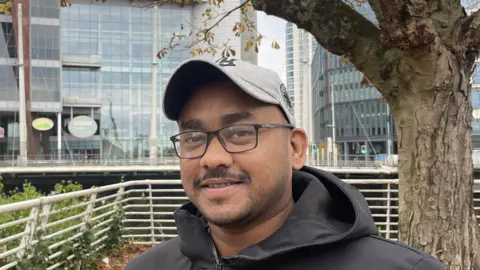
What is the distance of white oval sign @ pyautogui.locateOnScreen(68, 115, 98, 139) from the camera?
46781 mm

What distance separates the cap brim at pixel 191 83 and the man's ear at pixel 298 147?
19 cm

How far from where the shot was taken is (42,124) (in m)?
44.8

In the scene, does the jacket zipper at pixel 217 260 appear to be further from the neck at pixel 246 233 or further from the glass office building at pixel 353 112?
the glass office building at pixel 353 112

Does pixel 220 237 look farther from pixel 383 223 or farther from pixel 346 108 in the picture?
pixel 346 108

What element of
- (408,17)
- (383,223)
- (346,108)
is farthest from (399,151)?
(346,108)

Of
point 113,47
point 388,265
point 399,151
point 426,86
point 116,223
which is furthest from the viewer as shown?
point 113,47

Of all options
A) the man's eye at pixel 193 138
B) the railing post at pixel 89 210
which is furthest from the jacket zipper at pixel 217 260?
the railing post at pixel 89 210

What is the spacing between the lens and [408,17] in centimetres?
282

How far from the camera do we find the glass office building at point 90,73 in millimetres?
44469

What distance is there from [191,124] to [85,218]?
186 inches

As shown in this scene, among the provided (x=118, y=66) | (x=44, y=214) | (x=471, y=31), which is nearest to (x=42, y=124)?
(x=118, y=66)

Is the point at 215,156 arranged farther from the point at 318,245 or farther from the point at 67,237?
the point at 67,237

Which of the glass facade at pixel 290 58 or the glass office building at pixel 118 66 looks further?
the glass facade at pixel 290 58

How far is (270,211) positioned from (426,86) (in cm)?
227
